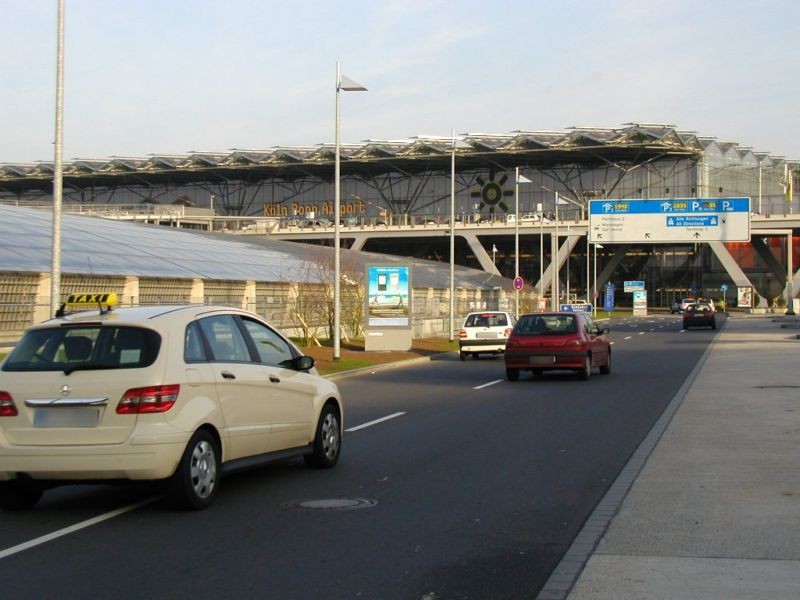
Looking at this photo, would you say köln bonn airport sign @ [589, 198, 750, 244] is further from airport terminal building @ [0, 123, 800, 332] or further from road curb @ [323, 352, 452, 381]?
airport terminal building @ [0, 123, 800, 332]

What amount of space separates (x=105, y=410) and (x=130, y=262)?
30.5m

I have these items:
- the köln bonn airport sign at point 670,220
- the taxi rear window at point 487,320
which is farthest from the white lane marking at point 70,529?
the köln bonn airport sign at point 670,220

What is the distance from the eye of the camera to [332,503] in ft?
30.9

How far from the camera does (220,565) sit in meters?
7.12

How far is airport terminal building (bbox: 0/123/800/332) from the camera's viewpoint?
9638cm

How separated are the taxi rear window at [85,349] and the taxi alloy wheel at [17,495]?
1.05 meters

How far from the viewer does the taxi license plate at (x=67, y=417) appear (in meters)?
8.55

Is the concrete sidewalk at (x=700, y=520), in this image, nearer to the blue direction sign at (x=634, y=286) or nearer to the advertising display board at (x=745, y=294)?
the advertising display board at (x=745, y=294)

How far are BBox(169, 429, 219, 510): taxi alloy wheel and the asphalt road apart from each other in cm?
14

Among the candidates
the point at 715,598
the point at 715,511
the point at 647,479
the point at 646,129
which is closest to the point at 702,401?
the point at 647,479

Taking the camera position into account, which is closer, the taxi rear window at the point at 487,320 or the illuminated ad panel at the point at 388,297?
the taxi rear window at the point at 487,320

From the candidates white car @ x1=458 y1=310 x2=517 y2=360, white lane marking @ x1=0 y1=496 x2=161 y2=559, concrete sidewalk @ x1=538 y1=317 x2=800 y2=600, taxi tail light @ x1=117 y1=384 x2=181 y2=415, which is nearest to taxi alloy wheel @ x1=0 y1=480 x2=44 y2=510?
white lane marking @ x1=0 y1=496 x2=161 y2=559

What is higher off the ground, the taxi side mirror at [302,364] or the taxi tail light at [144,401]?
the taxi side mirror at [302,364]

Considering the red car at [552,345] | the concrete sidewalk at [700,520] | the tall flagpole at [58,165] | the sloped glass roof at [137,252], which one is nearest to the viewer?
the concrete sidewalk at [700,520]
